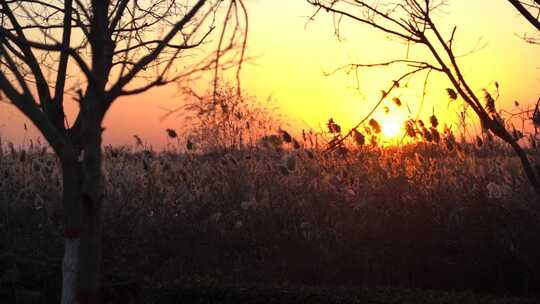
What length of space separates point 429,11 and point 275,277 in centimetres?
232

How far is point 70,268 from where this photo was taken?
329 centimetres

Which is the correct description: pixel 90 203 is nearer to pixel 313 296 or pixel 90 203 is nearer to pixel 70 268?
pixel 70 268

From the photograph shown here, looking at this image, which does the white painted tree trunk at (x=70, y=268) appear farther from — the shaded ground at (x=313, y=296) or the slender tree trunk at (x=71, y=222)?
the shaded ground at (x=313, y=296)

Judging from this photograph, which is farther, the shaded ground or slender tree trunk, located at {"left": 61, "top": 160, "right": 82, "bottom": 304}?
the shaded ground

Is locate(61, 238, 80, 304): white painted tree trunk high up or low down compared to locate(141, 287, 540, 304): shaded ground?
up

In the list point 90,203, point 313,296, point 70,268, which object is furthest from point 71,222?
point 313,296

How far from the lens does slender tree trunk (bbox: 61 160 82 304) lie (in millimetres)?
2803

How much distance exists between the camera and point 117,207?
6.52 m

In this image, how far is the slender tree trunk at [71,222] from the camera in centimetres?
280

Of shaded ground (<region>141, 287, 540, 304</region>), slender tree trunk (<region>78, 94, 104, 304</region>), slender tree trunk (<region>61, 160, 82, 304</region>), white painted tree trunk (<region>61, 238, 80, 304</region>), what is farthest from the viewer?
shaded ground (<region>141, 287, 540, 304</region>)

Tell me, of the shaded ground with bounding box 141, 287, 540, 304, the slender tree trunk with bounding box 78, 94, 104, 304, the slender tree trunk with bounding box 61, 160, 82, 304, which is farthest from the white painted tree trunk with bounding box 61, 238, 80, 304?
the shaded ground with bounding box 141, 287, 540, 304

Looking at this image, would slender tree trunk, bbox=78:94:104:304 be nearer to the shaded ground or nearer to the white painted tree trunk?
the white painted tree trunk

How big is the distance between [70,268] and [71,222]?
1.23 ft

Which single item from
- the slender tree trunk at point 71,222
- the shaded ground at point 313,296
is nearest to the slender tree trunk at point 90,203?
the slender tree trunk at point 71,222
